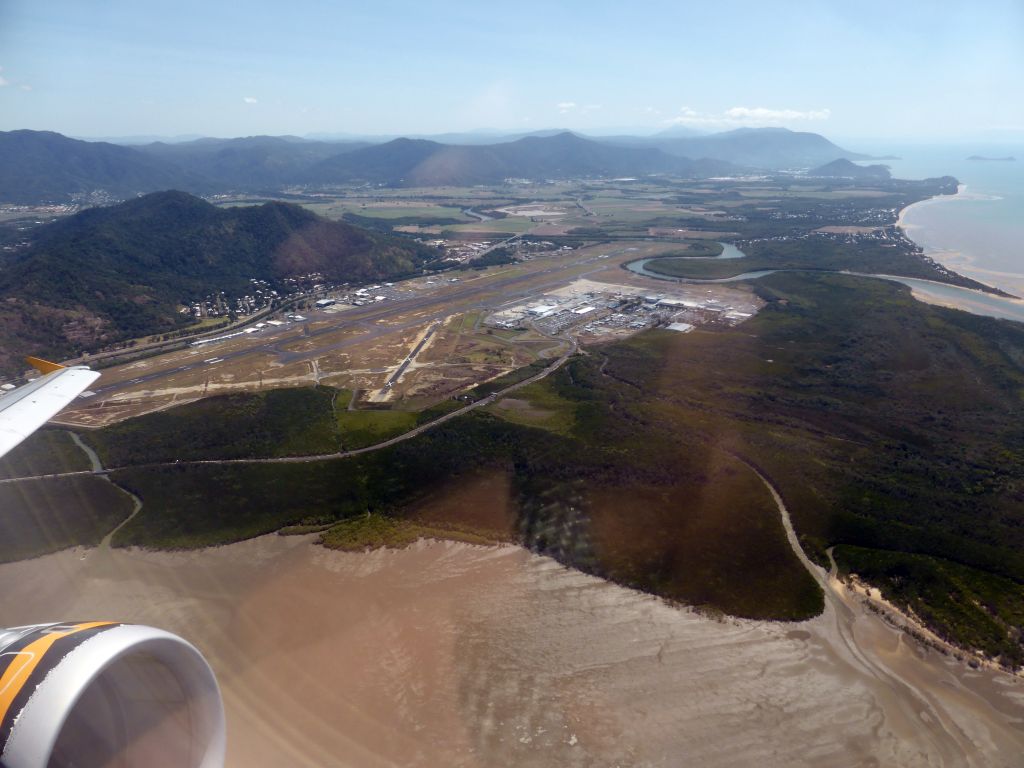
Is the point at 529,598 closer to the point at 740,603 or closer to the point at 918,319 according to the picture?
the point at 740,603

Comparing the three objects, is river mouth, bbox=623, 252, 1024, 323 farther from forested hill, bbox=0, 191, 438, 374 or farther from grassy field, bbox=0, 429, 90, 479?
grassy field, bbox=0, 429, 90, 479

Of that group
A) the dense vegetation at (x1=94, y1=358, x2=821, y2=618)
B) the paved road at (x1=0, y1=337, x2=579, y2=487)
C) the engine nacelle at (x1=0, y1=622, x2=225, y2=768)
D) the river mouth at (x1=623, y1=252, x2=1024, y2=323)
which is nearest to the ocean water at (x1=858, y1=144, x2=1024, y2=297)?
the river mouth at (x1=623, y1=252, x2=1024, y2=323)

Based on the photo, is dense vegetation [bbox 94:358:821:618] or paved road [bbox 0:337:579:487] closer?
dense vegetation [bbox 94:358:821:618]

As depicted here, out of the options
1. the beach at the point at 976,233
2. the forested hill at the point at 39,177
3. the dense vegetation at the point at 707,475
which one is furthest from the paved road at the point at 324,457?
the forested hill at the point at 39,177

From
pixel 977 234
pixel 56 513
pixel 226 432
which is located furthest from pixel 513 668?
pixel 977 234

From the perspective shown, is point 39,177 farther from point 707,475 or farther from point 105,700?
point 105,700

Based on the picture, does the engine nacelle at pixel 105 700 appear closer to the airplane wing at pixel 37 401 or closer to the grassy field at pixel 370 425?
the airplane wing at pixel 37 401
